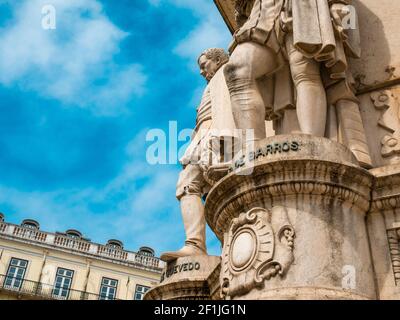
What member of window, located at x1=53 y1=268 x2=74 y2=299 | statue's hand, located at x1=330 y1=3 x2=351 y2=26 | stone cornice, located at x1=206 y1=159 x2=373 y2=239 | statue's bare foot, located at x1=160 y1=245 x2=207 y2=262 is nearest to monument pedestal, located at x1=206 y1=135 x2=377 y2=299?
stone cornice, located at x1=206 y1=159 x2=373 y2=239

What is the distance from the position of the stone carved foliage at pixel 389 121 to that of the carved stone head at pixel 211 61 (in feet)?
12.9

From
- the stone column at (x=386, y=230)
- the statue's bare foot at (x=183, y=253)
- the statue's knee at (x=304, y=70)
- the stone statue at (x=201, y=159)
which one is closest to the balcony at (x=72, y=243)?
the stone statue at (x=201, y=159)

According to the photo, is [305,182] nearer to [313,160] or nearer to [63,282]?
[313,160]

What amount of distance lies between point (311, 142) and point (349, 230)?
90cm

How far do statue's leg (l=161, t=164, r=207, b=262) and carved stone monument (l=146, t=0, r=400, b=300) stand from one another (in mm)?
943

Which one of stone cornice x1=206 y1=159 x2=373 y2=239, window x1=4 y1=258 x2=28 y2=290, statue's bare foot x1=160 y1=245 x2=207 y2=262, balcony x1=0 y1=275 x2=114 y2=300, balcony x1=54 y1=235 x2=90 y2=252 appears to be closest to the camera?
stone cornice x1=206 y1=159 x2=373 y2=239

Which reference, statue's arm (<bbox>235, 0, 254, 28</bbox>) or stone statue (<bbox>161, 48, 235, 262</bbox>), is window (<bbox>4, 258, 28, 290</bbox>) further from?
Answer: statue's arm (<bbox>235, 0, 254, 28</bbox>)

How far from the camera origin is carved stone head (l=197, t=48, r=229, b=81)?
394 inches

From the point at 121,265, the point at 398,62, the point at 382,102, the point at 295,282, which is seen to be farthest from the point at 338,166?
the point at 121,265

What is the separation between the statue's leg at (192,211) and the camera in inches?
324

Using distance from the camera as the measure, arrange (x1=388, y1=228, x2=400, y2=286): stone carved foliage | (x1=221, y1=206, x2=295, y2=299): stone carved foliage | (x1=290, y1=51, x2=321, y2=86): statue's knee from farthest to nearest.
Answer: (x1=290, y1=51, x2=321, y2=86): statue's knee < (x1=388, y1=228, x2=400, y2=286): stone carved foliage < (x1=221, y1=206, x2=295, y2=299): stone carved foliage

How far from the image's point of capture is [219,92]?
8992mm

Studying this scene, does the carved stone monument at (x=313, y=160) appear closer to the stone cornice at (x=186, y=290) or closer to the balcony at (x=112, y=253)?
the stone cornice at (x=186, y=290)

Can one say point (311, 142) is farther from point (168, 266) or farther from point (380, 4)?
point (168, 266)
